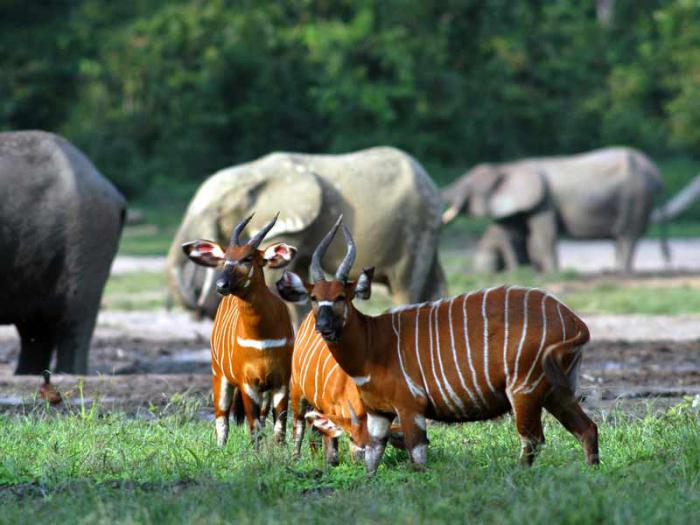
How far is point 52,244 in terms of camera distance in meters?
11.5

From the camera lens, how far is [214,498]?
617 centimetres

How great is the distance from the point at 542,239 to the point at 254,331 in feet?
56.8

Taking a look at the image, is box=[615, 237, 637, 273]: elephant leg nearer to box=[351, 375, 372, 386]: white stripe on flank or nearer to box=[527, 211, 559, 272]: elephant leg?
box=[527, 211, 559, 272]: elephant leg

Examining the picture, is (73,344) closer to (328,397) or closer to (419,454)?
(328,397)

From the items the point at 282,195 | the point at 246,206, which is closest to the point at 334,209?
the point at 282,195

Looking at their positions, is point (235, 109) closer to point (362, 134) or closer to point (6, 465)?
point (362, 134)

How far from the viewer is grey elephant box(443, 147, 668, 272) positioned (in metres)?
24.4

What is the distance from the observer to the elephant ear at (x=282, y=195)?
12.9 metres

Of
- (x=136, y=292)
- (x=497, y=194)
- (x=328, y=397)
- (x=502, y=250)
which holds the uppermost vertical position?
(x=328, y=397)

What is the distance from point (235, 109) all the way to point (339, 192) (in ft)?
80.9

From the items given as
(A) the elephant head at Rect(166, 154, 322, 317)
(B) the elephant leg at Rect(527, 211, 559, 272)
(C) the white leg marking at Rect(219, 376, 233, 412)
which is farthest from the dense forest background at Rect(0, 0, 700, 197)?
(C) the white leg marking at Rect(219, 376, 233, 412)

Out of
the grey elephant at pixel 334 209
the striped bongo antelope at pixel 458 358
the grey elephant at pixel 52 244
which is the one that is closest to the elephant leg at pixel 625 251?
the grey elephant at pixel 334 209

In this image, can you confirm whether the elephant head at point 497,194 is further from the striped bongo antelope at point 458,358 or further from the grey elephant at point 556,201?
the striped bongo antelope at point 458,358

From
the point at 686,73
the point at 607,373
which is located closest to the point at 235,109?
the point at 686,73
